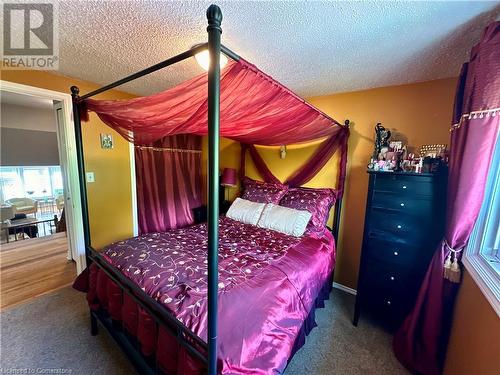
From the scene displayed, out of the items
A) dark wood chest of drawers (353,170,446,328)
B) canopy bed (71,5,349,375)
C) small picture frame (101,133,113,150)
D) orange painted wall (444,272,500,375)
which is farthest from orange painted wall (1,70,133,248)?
orange painted wall (444,272,500,375)

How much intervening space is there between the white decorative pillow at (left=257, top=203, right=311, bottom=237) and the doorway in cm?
227

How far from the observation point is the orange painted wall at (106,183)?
2.57 m

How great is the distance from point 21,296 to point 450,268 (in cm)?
389

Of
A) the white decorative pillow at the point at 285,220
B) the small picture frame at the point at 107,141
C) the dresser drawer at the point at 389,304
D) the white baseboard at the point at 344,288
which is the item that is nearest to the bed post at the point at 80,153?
the small picture frame at the point at 107,141

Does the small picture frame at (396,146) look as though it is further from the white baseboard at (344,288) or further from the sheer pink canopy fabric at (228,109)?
the white baseboard at (344,288)

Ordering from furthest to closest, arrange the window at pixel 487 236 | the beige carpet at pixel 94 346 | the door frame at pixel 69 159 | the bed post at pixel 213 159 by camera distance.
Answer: the door frame at pixel 69 159, the beige carpet at pixel 94 346, the window at pixel 487 236, the bed post at pixel 213 159

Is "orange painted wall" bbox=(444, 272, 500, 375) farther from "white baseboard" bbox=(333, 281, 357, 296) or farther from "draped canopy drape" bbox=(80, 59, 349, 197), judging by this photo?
"draped canopy drape" bbox=(80, 59, 349, 197)

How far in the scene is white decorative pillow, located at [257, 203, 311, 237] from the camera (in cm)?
222

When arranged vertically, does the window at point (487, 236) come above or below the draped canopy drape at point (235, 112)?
below

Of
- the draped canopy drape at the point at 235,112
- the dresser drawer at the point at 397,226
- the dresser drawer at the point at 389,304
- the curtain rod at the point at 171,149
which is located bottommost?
the dresser drawer at the point at 389,304

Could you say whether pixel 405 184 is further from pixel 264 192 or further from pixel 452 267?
pixel 264 192

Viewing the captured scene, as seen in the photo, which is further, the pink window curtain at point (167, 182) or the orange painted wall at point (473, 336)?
the pink window curtain at point (167, 182)

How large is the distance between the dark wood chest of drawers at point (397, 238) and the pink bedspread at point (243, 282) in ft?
1.33

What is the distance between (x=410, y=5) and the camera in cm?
111
